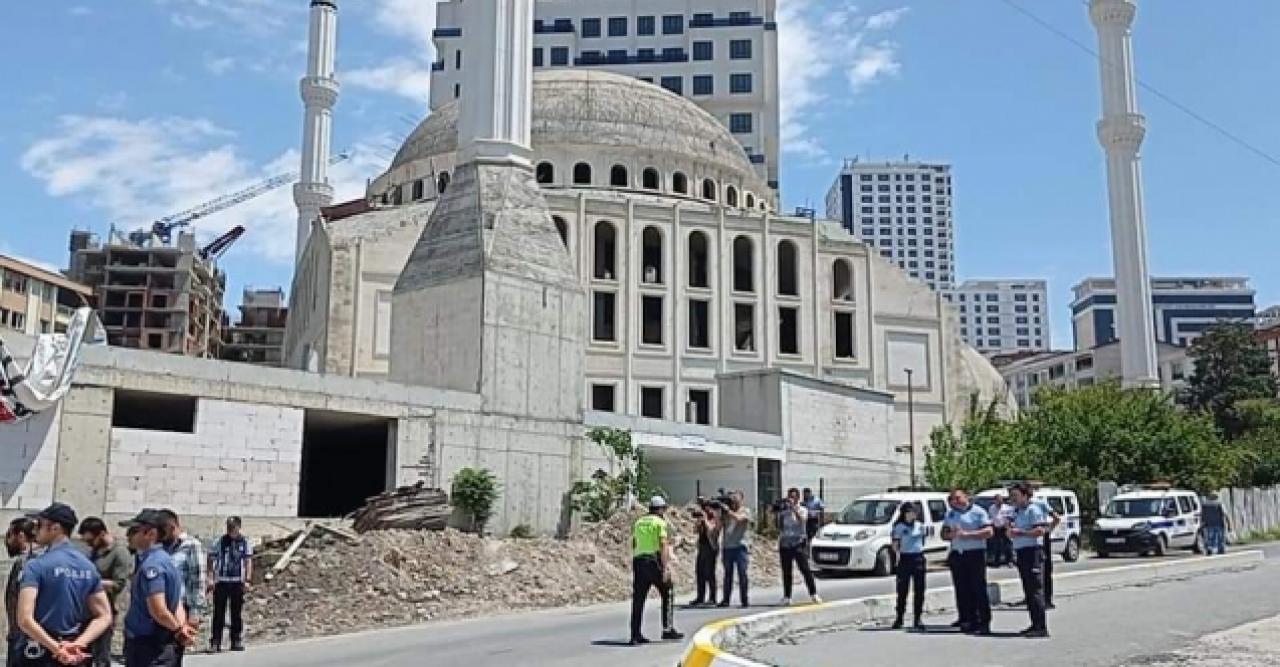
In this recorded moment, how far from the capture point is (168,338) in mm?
91500

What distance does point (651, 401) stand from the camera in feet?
154

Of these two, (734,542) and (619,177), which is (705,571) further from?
(619,177)

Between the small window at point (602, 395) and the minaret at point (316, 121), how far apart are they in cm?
2418

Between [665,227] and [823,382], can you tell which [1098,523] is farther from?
[665,227]

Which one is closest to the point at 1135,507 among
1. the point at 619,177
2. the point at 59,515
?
the point at 59,515

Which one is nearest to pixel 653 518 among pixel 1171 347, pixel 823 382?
pixel 823 382

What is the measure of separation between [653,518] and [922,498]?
11.0m

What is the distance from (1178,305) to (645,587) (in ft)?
501

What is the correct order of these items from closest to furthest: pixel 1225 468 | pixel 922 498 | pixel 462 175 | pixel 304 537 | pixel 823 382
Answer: pixel 304 537 → pixel 922 498 → pixel 462 175 → pixel 1225 468 → pixel 823 382

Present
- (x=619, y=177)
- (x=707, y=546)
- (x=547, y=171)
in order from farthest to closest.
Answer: (x=619, y=177) < (x=547, y=171) < (x=707, y=546)

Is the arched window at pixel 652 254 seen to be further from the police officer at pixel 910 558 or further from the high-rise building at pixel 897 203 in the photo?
the high-rise building at pixel 897 203

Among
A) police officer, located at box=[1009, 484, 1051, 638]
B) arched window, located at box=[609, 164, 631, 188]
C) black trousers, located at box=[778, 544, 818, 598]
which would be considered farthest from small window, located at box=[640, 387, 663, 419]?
police officer, located at box=[1009, 484, 1051, 638]

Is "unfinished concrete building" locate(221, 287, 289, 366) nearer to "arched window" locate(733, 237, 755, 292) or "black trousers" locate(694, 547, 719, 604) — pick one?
"arched window" locate(733, 237, 755, 292)

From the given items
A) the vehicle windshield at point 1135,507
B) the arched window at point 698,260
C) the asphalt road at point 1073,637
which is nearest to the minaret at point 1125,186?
the arched window at point 698,260
